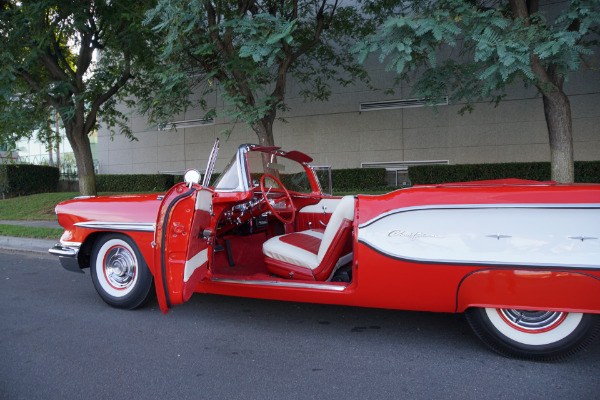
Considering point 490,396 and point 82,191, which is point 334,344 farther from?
point 82,191

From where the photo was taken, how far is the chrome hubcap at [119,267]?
3.79m

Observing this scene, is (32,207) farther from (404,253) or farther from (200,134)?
(404,253)

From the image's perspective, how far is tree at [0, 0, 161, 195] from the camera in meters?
7.80

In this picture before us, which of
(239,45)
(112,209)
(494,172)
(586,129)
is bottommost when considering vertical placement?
(112,209)

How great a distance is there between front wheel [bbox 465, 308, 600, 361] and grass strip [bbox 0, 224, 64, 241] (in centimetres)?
765

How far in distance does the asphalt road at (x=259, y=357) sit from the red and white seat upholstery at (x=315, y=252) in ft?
1.53

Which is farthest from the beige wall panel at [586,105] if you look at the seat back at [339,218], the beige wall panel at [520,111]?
the seat back at [339,218]

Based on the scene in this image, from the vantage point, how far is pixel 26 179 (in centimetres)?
1585

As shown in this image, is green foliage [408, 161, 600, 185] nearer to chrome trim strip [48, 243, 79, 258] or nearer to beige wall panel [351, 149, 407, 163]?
beige wall panel [351, 149, 407, 163]

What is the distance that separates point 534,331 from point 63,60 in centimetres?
1169

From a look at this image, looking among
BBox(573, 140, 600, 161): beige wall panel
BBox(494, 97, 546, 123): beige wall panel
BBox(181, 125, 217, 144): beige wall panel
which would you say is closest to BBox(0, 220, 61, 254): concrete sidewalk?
BBox(181, 125, 217, 144): beige wall panel

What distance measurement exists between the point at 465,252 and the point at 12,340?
11.6ft

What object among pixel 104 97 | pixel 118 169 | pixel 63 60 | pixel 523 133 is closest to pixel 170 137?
pixel 118 169

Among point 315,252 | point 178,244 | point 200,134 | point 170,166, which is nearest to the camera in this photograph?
point 178,244
